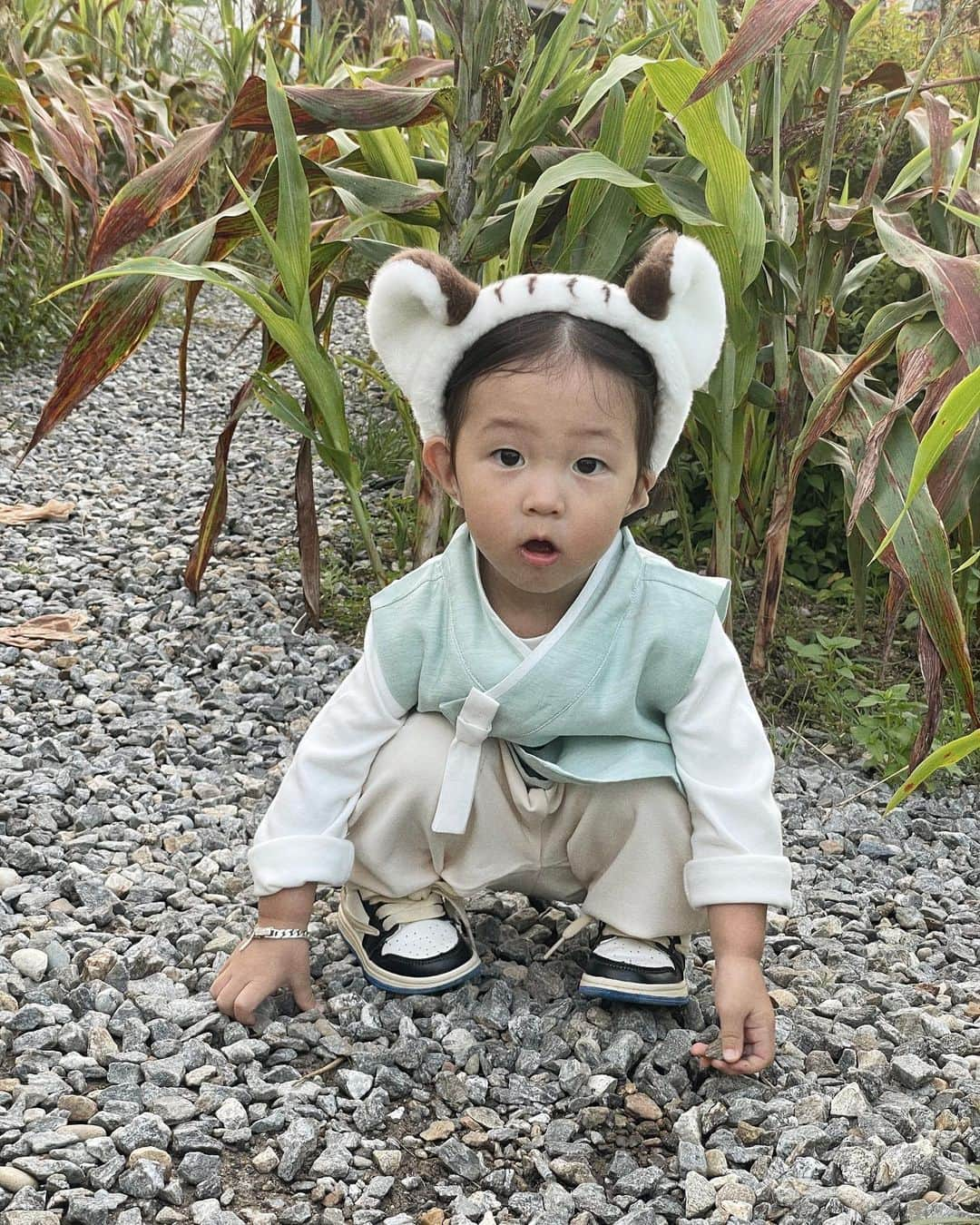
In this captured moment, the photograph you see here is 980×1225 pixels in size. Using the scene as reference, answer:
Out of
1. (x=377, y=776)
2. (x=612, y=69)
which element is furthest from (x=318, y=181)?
(x=377, y=776)

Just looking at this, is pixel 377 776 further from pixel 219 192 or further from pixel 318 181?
pixel 219 192

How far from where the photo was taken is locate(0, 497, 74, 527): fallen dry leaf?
3.07 meters

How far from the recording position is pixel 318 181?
7.64 ft

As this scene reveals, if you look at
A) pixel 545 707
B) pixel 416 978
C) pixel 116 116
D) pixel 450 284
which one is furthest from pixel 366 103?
pixel 116 116

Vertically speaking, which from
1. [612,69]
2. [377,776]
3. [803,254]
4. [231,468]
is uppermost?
[612,69]

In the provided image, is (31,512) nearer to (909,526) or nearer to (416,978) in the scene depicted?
(416,978)

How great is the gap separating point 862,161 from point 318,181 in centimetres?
122

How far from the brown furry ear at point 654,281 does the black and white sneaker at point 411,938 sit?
0.71 metres

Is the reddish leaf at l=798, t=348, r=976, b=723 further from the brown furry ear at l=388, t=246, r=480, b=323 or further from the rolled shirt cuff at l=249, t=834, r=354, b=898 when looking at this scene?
the rolled shirt cuff at l=249, t=834, r=354, b=898

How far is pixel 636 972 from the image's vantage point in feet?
5.02

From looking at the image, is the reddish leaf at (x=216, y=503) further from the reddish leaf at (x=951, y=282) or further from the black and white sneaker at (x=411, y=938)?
the reddish leaf at (x=951, y=282)

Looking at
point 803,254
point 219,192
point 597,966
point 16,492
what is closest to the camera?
point 597,966

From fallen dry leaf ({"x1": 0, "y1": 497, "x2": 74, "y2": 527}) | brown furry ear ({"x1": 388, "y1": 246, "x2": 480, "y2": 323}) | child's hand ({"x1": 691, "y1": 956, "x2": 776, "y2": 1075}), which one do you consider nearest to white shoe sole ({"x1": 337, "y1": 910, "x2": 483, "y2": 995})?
child's hand ({"x1": 691, "y1": 956, "x2": 776, "y2": 1075})

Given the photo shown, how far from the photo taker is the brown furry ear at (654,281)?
1348 millimetres
